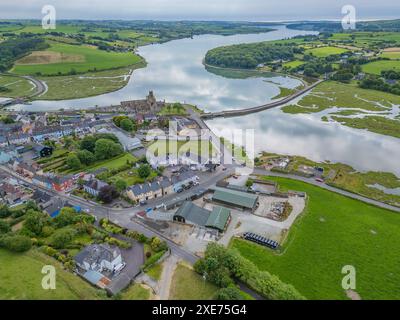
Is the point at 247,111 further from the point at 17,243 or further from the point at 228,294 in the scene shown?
the point at 17,243

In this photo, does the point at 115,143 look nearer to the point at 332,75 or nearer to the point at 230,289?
the point at 230,289

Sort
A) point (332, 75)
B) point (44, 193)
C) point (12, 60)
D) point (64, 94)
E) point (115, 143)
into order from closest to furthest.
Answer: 1. point (44, 193)
2. point (115, 143)
3. point (64, 94)
4. point (332, 75)
5. point (12, 60)

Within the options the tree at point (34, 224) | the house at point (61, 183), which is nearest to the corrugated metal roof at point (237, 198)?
the tree at point (34, 224)

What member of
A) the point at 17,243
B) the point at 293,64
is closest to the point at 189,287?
the point at 17,243

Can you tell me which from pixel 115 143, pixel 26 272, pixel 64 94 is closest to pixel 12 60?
pixel 64 94

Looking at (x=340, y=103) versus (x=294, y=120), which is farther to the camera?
(x=340, y=103)

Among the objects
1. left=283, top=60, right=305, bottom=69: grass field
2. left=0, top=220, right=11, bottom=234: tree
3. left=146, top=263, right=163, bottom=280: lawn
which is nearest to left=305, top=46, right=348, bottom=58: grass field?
left=283, top=60, right=305, bottom=69: grass field
